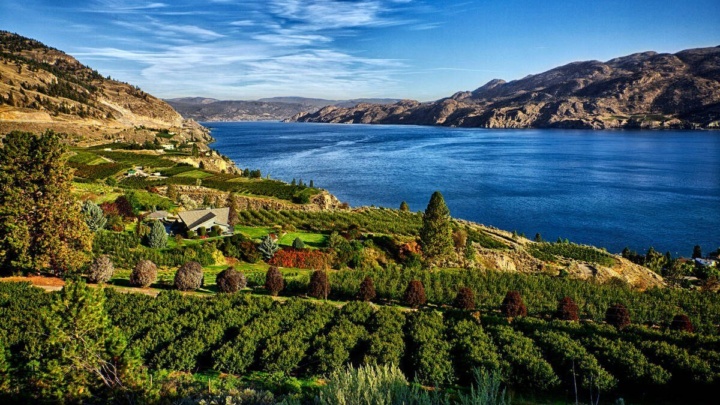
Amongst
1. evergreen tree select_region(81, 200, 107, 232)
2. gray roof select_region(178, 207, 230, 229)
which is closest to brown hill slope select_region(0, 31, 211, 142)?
evergreen tree select_region(81, 200, 107, 232)

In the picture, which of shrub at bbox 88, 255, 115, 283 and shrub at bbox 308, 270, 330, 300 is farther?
shrub at bbox 308, 270, 330, 300

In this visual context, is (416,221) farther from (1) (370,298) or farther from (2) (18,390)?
(2) (18,390)

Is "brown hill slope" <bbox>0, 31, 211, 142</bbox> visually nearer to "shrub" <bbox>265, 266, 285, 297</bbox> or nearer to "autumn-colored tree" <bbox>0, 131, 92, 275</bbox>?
"autumn-colored tree" <bbox>0, 131, 92, 275</bbox>

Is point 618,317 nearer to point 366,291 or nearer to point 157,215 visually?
point 366,291

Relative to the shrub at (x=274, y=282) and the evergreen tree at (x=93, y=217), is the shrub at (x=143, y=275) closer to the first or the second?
the shrub at (x=274, y=282)

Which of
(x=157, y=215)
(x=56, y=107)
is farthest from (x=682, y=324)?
(x=56, y=107)
